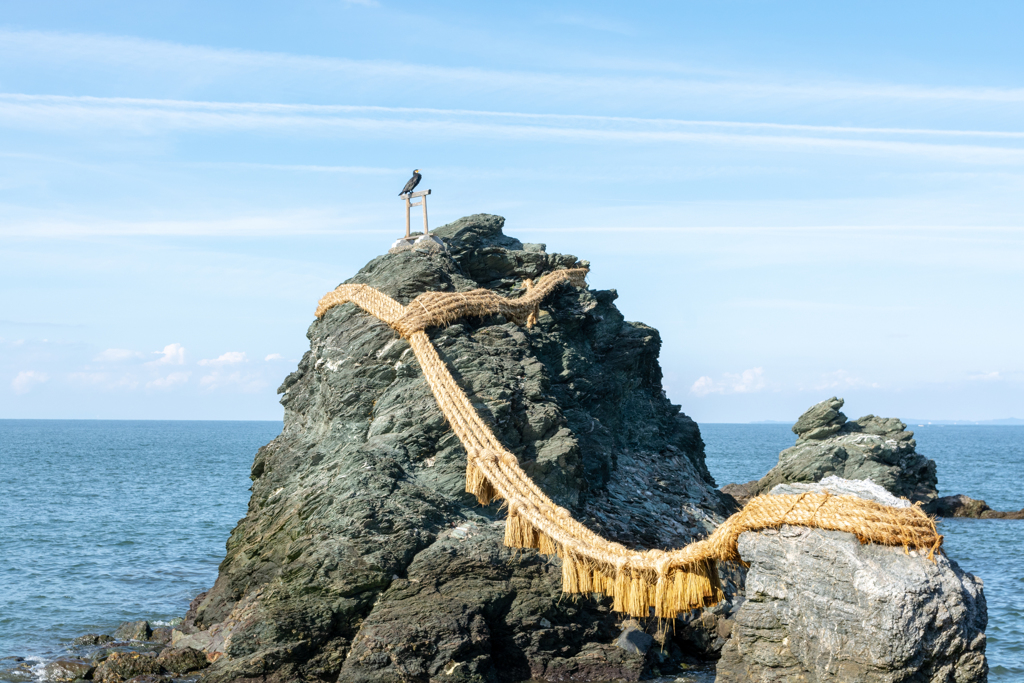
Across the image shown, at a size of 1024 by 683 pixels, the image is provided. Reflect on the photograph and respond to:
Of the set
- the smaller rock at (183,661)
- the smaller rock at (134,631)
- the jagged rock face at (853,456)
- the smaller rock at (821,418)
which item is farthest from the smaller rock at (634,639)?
the smaller rock at (821,418)

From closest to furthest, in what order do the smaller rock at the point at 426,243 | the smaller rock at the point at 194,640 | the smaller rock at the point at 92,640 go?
1. the smaller rock at the point at 194,640
2. the smaller rock at the point at 92,640
3. the smaller rock at the point at 426,243

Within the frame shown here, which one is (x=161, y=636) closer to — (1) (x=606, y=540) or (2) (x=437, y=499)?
(2) (x=437, y=499)

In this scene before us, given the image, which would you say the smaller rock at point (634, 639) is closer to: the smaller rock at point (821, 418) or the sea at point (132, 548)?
the sea at point (132, 548)

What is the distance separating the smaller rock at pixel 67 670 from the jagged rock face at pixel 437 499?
1.37 metres

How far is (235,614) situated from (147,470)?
44.9 m

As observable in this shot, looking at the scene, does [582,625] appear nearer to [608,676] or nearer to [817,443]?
[608,676]

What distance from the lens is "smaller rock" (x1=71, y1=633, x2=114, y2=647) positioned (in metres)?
14.3

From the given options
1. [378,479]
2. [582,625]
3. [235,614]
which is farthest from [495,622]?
[235,614]

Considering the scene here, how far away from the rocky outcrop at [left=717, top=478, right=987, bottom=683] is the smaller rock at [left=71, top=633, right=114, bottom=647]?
34.9 ft

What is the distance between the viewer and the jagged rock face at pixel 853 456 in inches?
1169

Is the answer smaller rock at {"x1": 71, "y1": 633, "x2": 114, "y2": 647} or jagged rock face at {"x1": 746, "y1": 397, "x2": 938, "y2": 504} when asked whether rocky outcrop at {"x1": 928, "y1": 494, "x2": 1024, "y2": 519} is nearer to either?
jagged rock face at {"x1": 746, "y1": 397, "x2": 938, "y2": 504}

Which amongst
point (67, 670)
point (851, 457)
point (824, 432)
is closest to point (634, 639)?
point (67, 670)

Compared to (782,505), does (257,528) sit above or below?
below

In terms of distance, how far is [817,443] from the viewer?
3228 centimetres
